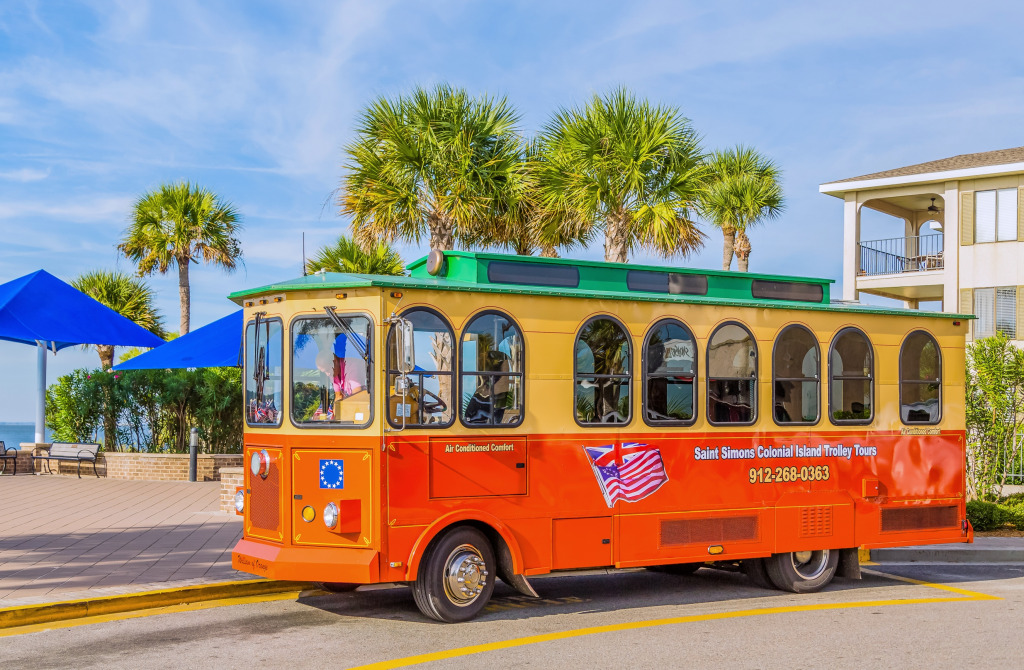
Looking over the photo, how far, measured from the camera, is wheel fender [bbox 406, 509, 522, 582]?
8078 millimetres

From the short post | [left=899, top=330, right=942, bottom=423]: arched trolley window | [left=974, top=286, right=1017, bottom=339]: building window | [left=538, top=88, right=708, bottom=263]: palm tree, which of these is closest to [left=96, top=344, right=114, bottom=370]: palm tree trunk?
the short post

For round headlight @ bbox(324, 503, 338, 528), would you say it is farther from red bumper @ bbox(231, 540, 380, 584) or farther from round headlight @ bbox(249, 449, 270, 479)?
round headlight @ bbox(249, 449, 270, 479)

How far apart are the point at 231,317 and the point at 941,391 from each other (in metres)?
14.3

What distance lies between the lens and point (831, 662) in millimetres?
7141

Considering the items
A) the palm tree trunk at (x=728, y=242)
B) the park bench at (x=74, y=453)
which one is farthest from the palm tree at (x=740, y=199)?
the park bench at (x=74, y=453)

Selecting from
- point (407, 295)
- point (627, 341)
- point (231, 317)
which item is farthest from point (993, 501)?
point (231, 317)

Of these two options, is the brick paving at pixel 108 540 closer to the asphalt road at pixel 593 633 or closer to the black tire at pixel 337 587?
the black tire at pixel 337 587

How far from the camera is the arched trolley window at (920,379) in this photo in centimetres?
1079

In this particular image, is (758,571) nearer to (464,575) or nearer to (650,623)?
(650,623)

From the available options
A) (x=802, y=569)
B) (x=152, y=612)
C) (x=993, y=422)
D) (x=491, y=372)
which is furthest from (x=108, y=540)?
(x=993, y=422)

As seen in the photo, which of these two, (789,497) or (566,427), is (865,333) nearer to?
(789,497)

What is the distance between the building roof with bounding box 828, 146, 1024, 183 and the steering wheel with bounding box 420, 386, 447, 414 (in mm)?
24720

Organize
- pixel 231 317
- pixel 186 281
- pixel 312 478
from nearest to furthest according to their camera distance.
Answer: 1. pixel 312 478
2. pixel 231 317
3. pixel 186 281

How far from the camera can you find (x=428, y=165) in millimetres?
21281
